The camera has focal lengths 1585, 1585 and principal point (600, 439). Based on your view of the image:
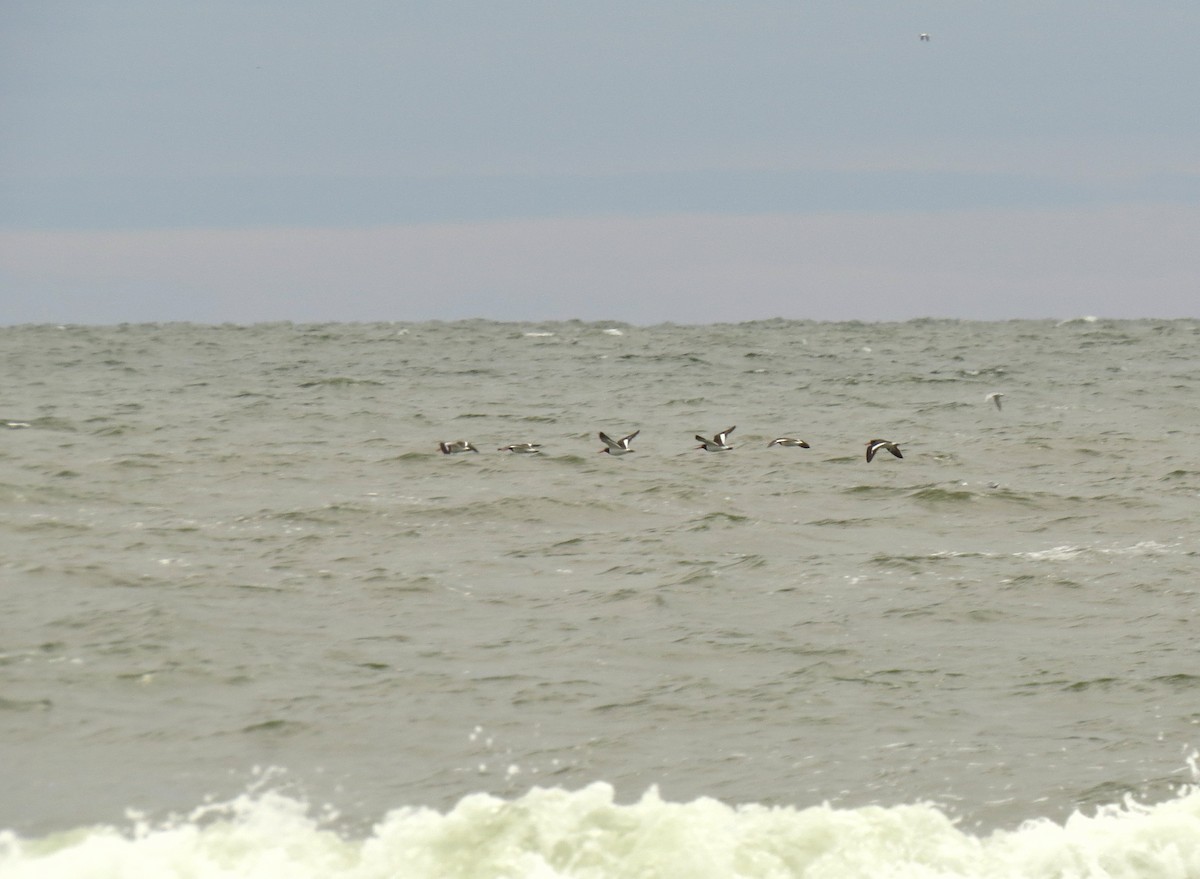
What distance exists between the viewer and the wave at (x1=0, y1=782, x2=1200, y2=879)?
28.1ft

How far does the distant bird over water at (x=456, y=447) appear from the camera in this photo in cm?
2448

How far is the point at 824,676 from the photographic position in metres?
12.0

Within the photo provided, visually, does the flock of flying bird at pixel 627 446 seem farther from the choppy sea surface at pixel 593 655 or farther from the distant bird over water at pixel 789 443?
the choppy sea surface at pixel 593 655

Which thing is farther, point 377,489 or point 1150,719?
point 377,489

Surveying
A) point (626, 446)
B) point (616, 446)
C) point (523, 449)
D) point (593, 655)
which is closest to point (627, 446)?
point (626, 446)

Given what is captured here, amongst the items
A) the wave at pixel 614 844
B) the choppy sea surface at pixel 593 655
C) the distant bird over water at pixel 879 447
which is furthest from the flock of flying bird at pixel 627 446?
the wave at pixel 614 844

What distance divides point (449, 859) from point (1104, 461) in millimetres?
18006

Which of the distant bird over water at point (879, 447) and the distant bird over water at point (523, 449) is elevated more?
the distant bird over water at point (879, 447)

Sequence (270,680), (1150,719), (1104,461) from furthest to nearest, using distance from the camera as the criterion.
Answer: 1. (1104,461)
2. (270,680)
3. (1150,719)

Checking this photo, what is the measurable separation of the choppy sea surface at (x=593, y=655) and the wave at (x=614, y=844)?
0.06 feet

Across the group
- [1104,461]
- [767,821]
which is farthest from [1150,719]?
[1104,461]

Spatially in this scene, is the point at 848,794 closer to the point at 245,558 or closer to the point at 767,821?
the point at 767,821

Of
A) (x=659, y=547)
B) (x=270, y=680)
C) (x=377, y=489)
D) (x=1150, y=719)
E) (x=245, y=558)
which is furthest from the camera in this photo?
(x=377, y=489)

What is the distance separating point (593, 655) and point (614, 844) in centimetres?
378
